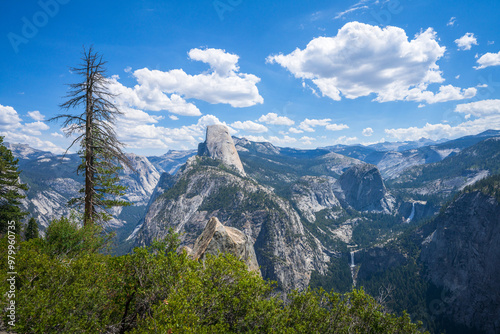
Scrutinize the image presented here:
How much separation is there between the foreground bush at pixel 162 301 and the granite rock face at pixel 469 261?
500 ft

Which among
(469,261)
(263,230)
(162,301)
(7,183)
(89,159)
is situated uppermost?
(89,159)

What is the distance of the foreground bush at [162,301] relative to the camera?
9445mm

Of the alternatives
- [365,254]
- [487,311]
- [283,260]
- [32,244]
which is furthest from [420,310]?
[32,244]

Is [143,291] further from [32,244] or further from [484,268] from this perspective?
[484,268]

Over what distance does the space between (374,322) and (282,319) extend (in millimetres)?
7086

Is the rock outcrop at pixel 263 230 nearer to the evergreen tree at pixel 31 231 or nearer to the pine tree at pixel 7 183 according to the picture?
the evergreen tree at pixel 31 231

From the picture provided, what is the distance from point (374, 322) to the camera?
1481 cm

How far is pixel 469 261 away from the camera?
124562 millimetres

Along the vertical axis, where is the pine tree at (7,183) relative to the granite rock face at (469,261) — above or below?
above

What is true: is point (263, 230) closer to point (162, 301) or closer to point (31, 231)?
point (31, 231)

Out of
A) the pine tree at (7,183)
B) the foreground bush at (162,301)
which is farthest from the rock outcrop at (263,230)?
the foreground bush at (162,301)

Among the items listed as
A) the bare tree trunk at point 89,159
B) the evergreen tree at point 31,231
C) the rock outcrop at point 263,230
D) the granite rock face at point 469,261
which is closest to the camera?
the bare tree trunk at point 89,159

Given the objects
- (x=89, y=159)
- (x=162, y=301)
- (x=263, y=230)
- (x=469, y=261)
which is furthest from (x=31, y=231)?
(x=469, y=261)

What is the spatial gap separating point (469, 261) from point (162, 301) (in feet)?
583
